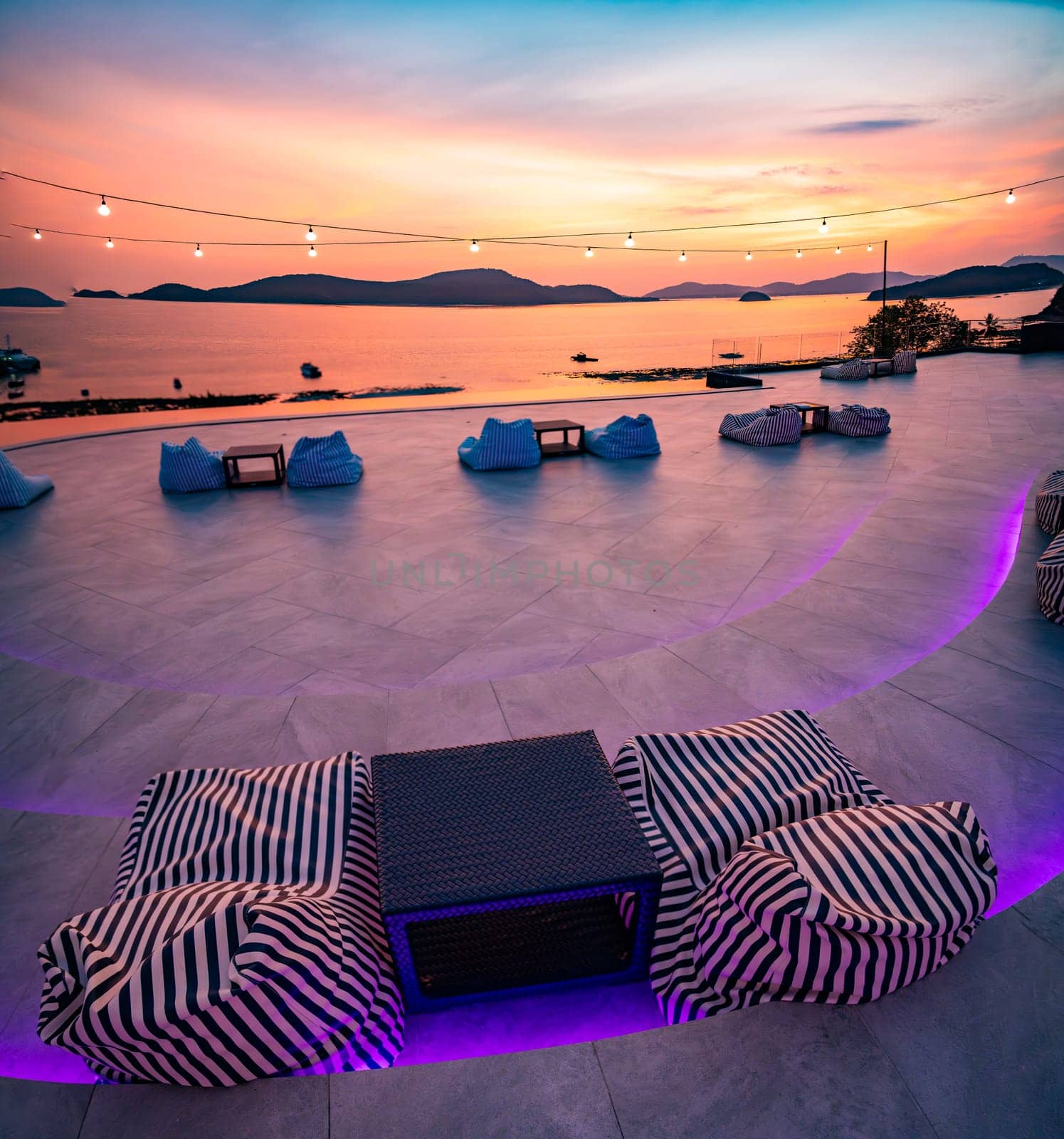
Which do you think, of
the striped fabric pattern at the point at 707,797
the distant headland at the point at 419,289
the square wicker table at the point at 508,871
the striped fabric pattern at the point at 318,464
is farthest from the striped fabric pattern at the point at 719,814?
the distant headland at the point at 419,289

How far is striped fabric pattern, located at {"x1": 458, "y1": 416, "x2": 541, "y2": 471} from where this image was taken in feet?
28.7

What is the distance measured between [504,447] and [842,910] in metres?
7.64

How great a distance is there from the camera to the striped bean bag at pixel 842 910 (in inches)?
63.5

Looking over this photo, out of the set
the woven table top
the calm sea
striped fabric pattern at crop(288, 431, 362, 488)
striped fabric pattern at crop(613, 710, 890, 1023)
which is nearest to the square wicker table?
the woven table top

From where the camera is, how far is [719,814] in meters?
2.16

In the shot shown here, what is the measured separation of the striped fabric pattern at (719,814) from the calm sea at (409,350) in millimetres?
13925

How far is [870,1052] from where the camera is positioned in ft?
5.27

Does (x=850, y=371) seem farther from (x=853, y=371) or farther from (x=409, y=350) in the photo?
(x=409, y=350)

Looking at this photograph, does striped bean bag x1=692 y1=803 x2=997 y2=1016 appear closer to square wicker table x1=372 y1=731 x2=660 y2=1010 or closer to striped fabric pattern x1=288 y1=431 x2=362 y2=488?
square wicker table x1=372 y1=731 x2=660 y2=1010

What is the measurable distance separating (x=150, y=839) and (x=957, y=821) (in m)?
2.54

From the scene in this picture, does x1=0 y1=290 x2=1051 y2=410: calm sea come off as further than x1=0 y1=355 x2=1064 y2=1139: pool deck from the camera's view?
Yes

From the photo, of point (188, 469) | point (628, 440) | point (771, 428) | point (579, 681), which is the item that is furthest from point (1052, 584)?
point (188, 469)

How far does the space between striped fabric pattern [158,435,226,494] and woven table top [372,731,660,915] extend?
Result: 23.4ft

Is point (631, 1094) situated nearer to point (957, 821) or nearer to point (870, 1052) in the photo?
point (870, 1052)
